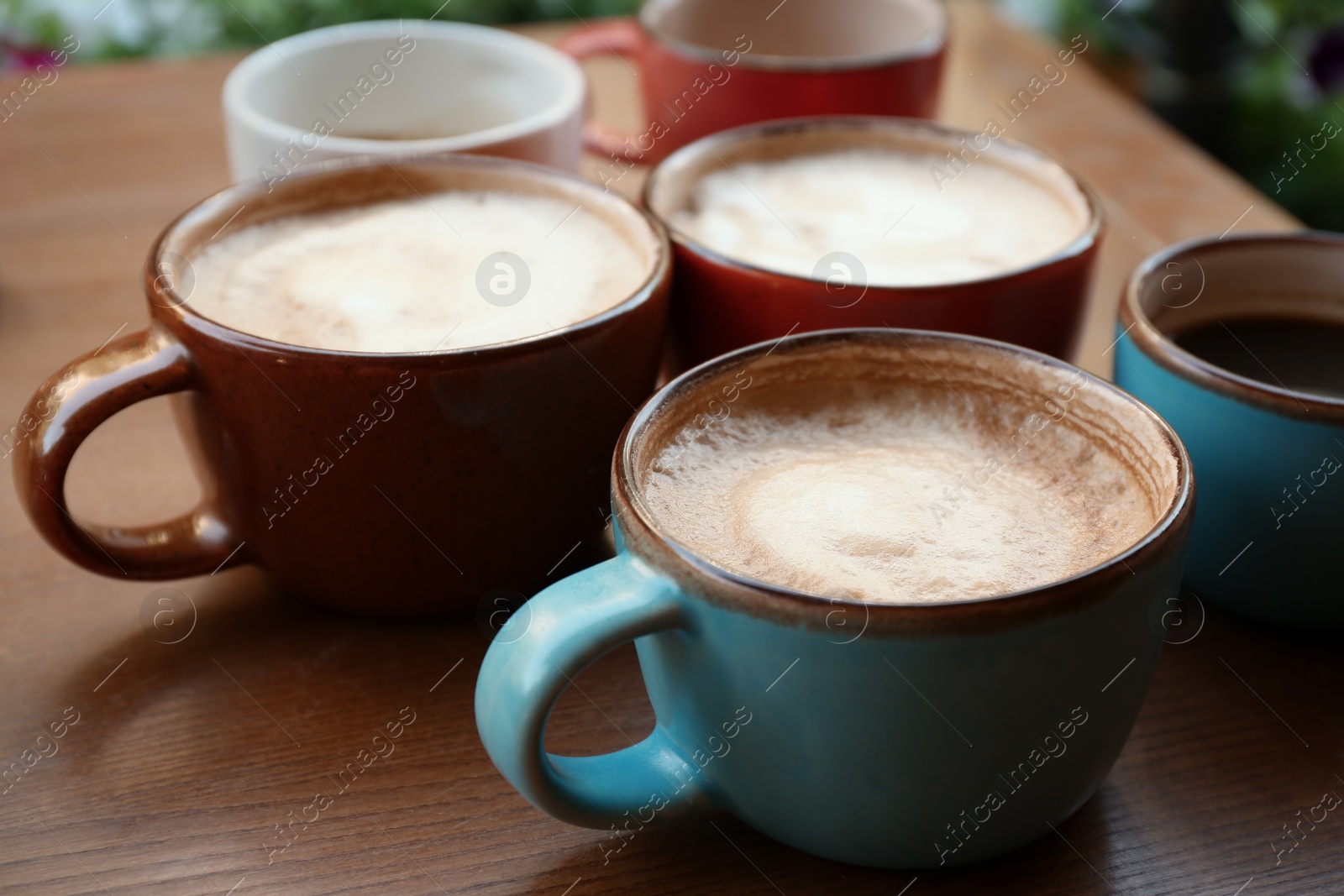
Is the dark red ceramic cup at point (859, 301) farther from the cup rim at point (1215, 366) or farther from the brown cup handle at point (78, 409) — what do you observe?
the brown cup handle at point (78, 409)

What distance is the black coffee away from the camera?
780 mm

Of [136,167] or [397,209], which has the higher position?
[397,209]

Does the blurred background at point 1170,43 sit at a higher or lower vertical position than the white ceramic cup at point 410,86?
lower

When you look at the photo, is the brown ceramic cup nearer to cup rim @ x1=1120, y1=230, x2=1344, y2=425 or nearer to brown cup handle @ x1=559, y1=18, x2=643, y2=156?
cup rim @ x1=1120, y1=230, x2=1344, y2=425

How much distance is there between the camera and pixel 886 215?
0.92m

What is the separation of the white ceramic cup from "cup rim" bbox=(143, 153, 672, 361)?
0.38 feet

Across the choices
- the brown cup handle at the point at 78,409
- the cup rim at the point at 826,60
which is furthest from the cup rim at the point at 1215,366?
the brown cup handle at the point at 78,409

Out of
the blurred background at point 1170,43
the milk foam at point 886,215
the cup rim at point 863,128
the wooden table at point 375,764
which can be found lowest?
the blurred background at point 1170,43

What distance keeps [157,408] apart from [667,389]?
493mm

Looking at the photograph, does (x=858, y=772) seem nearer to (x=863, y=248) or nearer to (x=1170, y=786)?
(x=1170, y=786)

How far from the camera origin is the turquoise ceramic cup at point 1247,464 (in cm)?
66

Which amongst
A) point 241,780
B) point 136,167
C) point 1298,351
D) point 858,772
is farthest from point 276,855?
point 136,167

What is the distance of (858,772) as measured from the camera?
0.52 m

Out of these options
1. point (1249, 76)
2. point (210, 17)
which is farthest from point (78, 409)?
point (1249, 76)
